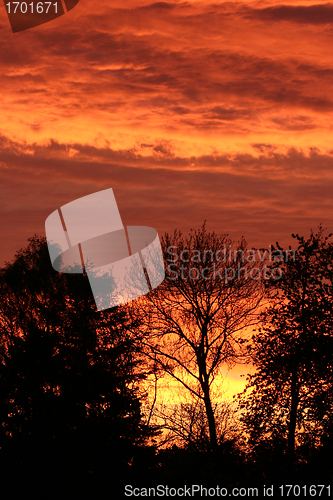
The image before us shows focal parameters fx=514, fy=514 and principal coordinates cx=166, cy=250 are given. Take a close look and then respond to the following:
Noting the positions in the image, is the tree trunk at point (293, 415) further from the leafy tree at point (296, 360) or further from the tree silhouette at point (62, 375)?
the tree silhouette at point (62, 375)

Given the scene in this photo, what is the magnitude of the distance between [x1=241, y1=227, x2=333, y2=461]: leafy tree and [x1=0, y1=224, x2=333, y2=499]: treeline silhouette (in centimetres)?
7

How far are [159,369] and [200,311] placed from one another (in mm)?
4529

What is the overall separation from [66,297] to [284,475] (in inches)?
661

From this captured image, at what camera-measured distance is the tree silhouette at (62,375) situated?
95.6 ft

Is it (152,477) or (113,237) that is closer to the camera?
(152,477)

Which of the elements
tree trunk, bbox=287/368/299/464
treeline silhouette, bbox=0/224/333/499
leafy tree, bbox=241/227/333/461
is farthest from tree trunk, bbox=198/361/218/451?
tree trunk, bbox=287/368/299/464

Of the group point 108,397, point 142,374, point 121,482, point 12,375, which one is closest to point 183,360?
point 142,374

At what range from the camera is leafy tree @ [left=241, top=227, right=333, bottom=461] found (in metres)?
25.4

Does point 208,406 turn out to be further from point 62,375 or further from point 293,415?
point 62,375

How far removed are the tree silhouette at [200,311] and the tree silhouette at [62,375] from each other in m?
1.89

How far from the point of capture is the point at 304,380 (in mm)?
26094

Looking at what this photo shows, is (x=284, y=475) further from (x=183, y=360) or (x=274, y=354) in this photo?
(x=183, y=360)

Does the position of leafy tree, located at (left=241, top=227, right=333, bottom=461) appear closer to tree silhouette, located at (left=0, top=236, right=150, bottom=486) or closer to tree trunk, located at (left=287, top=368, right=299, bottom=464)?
tree trunk, located at (left=287, top=368, right=299, bottom=464)

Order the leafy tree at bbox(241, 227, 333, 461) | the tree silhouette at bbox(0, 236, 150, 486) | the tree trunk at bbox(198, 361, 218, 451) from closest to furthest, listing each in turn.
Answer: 1. the leafy tree at bbox(241, 227, 333, 461)
2. the tree silhouette at bbox(0, 236, 150, 486)
3. the tree trunk at bbox(198, 361, 218, 451)
